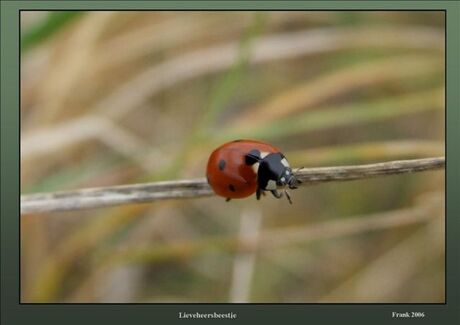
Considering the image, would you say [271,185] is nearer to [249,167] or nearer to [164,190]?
[249,167]

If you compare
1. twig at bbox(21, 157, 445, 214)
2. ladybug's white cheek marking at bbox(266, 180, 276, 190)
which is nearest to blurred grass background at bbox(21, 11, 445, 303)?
ladybug's white cheek marking at bbox(266, 180, 276, 190)

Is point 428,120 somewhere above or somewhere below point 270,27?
below

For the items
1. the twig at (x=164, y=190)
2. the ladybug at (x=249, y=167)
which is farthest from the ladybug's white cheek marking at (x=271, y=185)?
the twig at (x=164, y=190)

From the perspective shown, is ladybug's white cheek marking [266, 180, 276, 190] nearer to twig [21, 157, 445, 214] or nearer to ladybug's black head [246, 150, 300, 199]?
ladybug's black head [246, 150, 300, 199]

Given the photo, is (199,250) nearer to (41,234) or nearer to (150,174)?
(150,174)

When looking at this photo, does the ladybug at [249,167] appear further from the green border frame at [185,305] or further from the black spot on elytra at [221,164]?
the green border frame at [185,305]

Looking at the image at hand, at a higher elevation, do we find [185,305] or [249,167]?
[249,167]

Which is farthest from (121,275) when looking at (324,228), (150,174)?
(324,228)

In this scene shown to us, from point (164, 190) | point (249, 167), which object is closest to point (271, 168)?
point (249, 167)
